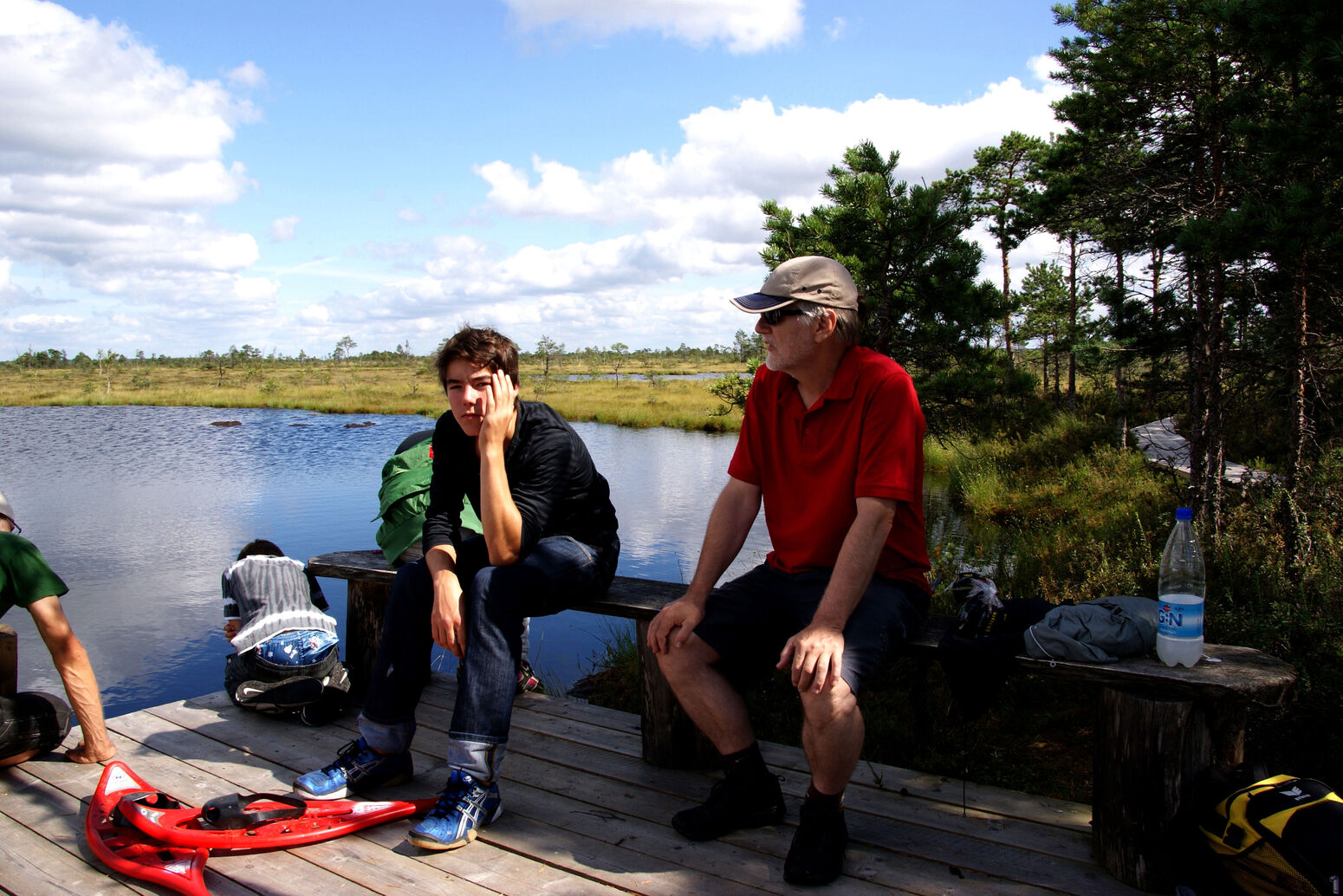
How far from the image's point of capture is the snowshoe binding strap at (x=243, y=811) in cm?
223

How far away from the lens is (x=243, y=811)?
2.25 meters

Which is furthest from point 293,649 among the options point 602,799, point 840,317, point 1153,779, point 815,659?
point 1153,779

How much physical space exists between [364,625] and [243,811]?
4.27 feet

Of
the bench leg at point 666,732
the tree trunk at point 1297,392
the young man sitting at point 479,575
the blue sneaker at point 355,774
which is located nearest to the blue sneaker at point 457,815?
the young man sitting at point 479,575

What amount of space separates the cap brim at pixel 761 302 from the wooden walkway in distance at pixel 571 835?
1.40 meters

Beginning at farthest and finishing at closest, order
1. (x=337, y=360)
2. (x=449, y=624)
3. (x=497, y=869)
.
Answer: (x=337, y=360), (x=449, y=624), (x=497, y=869)

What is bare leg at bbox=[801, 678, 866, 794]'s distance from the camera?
2045mm

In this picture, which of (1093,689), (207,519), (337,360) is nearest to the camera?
(1093,689)

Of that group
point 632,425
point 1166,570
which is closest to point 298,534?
point 1166,570

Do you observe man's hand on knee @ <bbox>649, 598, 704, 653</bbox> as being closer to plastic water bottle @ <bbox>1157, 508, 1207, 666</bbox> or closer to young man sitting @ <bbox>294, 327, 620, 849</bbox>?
young man sitting @ <bbox>294, 327, 620, 849</bbox>

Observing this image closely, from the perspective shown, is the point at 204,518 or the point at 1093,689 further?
the point at 204,518

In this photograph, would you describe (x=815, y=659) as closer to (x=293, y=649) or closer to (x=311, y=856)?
(x=311, y=856)

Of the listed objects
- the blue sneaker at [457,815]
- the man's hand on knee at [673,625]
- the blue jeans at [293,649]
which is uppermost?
the man's hand on knee at [673,625]

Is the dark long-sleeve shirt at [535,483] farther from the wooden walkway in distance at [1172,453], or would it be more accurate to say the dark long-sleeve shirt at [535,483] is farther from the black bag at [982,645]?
the wooden walkway in distance at [1172,453]
